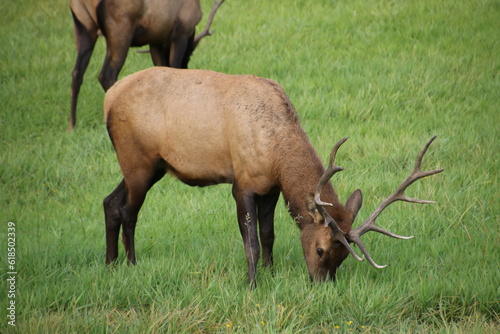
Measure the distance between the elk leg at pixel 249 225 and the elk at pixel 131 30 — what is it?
3.94m

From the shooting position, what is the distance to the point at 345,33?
464 inches

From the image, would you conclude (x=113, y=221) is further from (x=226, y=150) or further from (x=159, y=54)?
(x=159, y=54)

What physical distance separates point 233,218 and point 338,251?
190cm

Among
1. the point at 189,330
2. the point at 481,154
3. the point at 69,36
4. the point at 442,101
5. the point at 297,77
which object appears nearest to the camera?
the point at 189,330

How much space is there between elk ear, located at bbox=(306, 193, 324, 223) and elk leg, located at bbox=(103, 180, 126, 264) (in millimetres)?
1761

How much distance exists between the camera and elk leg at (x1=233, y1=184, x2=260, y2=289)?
561cm

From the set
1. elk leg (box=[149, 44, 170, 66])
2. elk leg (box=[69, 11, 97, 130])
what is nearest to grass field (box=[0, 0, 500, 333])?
elk leg (box=[69, 11, 97, 130])

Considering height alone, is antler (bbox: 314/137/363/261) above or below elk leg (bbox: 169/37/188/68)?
above

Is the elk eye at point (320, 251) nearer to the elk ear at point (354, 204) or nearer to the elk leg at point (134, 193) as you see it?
the elk ear at point (354, 204)

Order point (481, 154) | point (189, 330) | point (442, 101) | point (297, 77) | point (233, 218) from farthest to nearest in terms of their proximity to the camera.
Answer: point (297, 77) → point (442, 101) → point (481, 154) → point (233, 218) → point (189, 330)

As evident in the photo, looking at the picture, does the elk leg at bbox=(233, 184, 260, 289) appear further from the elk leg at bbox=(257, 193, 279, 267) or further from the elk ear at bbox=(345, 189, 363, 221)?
the elk ear at bbox=(345, 189, 363, 221)

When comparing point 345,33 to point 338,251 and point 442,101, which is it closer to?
point 442,101

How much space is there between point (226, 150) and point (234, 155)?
0.11m

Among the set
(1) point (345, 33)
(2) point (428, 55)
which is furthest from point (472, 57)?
(1) point (345, 33)
